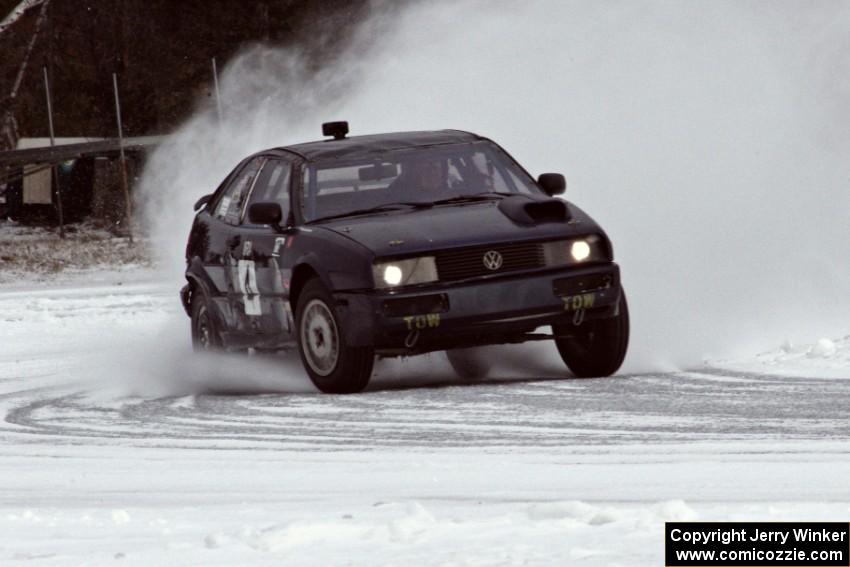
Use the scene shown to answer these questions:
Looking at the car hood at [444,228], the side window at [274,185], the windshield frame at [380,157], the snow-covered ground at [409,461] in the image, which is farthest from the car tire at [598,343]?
the side window at [274,185]

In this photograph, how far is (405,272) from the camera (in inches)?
403

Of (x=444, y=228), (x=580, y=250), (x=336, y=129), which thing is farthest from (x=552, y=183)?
(x=336, y=129)

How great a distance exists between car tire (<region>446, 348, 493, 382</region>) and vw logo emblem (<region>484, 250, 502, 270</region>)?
1.58 meters

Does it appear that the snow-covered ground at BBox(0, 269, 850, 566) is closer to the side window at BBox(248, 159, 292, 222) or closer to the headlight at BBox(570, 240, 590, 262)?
the headlight at BBox(570, 240, 590, 262)

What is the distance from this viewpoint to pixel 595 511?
19.8 ft

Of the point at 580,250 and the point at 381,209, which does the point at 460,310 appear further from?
the point at 381,209

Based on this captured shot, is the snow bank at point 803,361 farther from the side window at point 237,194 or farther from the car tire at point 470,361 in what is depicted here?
the side window at point 237,194

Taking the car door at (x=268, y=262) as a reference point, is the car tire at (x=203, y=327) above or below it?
below

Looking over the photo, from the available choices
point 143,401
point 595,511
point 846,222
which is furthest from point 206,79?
point 595,511

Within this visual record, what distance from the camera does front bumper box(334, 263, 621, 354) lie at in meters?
10.2

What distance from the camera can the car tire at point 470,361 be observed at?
11844mm

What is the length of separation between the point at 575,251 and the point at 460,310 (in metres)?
0.77

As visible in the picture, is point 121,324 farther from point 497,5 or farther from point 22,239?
point 22,239

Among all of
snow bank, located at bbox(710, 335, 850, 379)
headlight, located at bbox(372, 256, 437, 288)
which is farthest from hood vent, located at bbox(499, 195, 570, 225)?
snow bank, located at bbox(710, 335, 850, 379)
